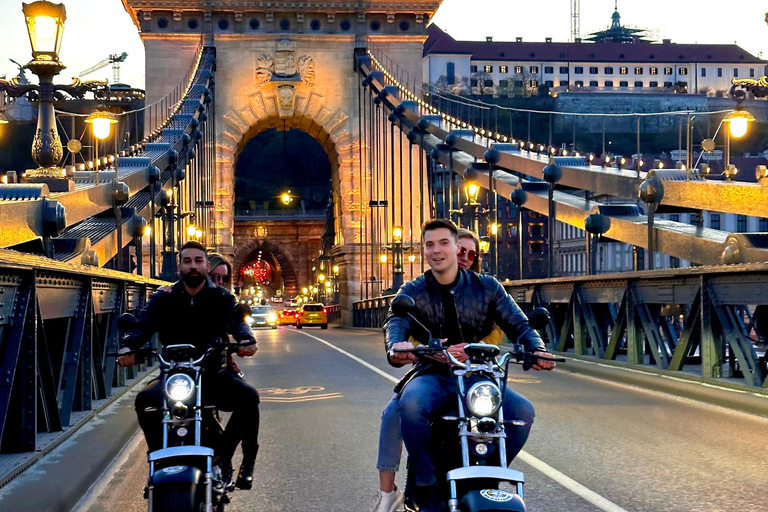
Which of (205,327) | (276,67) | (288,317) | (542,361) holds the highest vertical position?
(276,67)

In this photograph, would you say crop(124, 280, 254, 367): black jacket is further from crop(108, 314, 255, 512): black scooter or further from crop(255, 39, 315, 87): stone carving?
crop(255, 39, 315, 87): stone carving

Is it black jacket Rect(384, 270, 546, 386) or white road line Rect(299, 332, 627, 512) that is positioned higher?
black jacket Rect(384, 270, 546, 386)

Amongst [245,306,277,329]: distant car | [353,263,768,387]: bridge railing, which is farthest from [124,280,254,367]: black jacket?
[245,306,277,329]: distant car

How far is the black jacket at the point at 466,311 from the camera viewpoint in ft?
Answer: 20.0

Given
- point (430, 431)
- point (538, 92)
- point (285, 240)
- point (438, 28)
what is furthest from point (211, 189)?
point (438, 28)

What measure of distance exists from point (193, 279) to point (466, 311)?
1.81 metres

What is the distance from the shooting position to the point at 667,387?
14.3 meters

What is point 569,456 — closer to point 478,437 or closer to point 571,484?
point 571,484

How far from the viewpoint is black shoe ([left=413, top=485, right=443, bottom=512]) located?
554 centimetres

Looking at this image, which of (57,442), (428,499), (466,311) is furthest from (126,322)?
(57,442)

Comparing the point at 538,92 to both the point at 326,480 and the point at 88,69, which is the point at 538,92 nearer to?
the point at 88,69

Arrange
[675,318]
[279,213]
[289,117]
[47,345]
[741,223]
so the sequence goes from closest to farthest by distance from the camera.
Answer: [47,345] < [675,318] < [289,117] < [741,223] < [279,213]

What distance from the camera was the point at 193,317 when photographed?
7184 mm

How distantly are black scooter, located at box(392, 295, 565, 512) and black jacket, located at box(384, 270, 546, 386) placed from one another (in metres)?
0.55
